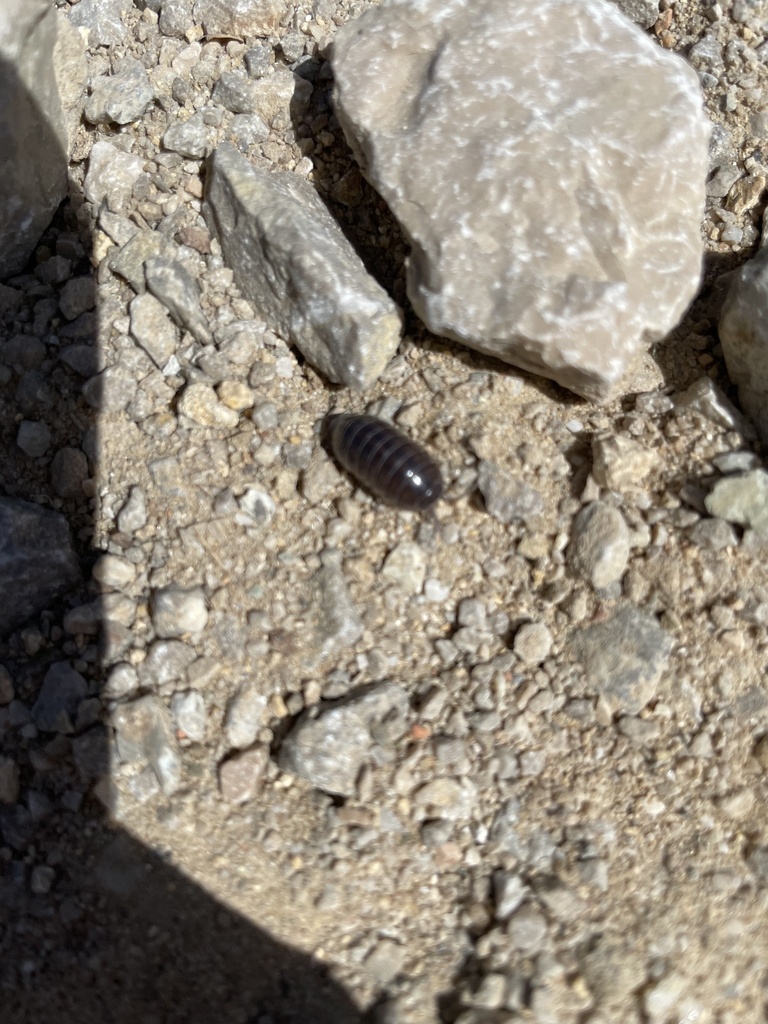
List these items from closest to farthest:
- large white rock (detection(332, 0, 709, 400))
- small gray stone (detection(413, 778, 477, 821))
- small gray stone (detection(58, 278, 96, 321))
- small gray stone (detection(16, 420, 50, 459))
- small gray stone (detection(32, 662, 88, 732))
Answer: small gray stone (detection(413, 778, 477, 821)) < small gray stone (detection(32, 662, 88, 732)) < large white rock (detection(332, 0, 709, 400)) < small gray stone (detection(16, 420, 50, 459)) < small gray stone (detection(58, 278, 96, 321))

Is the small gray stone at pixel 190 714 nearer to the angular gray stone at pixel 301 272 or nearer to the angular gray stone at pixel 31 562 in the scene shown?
the angular gray stone at pixel 31 562

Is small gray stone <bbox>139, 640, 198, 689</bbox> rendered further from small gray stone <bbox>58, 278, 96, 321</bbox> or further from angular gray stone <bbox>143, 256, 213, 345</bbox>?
small gray stone <bbox>58, 278, 96, 321</bbox>

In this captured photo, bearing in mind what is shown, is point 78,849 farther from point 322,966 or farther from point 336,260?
point 336,260

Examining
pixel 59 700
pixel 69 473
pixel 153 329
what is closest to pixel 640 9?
pixel 153 329

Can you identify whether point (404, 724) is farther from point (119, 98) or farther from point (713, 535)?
point (119, 98)

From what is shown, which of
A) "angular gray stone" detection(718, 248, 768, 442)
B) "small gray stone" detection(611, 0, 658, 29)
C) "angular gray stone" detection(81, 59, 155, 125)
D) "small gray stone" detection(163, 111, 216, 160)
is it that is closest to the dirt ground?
"angular gray stone" detection(718, 248, 768, 442)

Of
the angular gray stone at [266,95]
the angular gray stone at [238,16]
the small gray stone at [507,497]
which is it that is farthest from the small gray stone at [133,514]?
the angular gray stone at [238,16]
